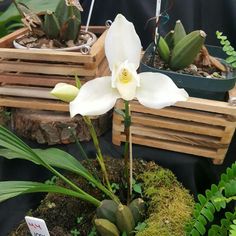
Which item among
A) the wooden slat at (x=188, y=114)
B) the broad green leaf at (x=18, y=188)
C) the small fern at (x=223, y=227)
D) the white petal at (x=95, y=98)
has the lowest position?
the small fern at (x=223, y=227)

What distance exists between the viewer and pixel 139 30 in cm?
131

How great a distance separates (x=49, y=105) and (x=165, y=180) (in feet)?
1.27

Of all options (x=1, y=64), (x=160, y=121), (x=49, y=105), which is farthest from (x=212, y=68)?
(x=1, y=64)

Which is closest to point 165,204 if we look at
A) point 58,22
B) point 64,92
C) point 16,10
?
point 64,92

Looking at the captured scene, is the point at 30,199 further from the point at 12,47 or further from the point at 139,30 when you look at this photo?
the point at 139,30

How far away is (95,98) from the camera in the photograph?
61 centimetres

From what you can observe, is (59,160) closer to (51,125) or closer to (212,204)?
(51,125)

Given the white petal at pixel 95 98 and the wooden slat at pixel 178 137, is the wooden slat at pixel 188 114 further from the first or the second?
the white petal at pixel 95 98

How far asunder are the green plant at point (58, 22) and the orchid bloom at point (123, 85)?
0.36m

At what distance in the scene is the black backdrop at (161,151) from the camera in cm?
93

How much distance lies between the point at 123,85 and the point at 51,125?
16.7 inches

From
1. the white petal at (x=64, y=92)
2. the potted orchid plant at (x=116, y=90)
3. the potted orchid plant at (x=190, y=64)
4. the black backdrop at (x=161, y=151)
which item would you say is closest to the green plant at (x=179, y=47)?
the potted orchid plant at (x=190, y=64)

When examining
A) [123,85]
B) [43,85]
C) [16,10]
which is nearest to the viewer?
[123,85]

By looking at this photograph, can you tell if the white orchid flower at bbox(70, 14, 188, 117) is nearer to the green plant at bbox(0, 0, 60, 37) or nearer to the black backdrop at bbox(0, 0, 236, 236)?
the black backdrop at bbox(0, 0, 236, 236)
